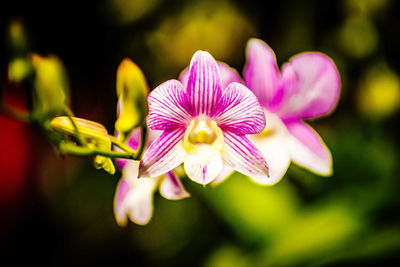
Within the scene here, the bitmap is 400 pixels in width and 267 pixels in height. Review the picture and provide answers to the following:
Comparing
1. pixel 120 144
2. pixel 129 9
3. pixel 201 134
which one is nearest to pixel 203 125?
pixel 201 134

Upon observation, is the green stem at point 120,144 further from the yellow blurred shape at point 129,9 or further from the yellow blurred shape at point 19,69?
the yellow blurred shape at point 129,9

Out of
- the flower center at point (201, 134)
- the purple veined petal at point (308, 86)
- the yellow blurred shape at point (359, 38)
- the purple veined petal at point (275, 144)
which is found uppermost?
the yellow blurred shape at point (359, 38)

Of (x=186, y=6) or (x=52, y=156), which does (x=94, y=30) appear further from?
(x=52, y=156)

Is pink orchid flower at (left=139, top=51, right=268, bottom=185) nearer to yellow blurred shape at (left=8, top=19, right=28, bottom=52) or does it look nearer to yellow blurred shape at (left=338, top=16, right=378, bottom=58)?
yellow blurred shape at (left=8, top=19, right=28, bottom=52)

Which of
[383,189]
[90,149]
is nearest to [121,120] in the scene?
[90,149]

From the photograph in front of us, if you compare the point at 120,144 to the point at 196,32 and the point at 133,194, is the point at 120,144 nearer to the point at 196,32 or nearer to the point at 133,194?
the point at 133,194

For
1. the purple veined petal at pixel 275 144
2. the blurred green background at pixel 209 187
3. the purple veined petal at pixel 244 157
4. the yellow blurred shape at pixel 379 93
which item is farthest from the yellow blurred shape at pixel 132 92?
the yellow blurred shape at pixel 379 93

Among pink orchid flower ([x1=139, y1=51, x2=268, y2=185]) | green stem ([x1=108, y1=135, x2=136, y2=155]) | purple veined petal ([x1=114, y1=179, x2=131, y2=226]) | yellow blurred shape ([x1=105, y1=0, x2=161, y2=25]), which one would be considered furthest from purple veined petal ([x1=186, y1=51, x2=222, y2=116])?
yellow blurred shape ([x1=105, y1=0, x2=161, y2=25])
